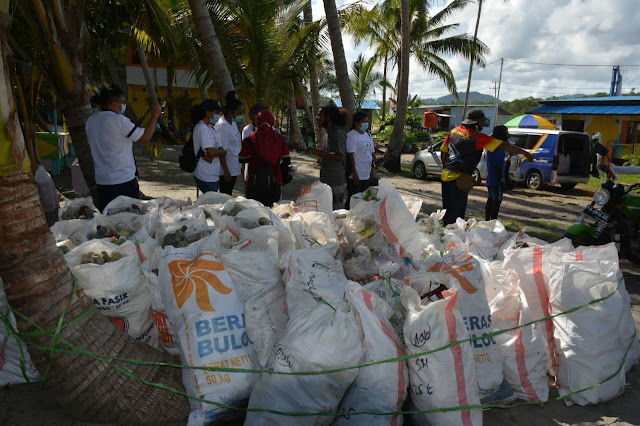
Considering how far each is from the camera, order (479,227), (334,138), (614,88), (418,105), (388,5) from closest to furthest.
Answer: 1. (479,227)
2. (334,138)
3. (388,5)
4. (614,88)
5. (418,105)

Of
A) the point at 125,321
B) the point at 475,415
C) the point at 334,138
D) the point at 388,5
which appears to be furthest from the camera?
the point at 388,5

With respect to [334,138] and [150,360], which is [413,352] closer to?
[150,360]

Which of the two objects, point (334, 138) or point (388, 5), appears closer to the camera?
point (334, 138)

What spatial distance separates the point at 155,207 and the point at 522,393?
10.2 ft

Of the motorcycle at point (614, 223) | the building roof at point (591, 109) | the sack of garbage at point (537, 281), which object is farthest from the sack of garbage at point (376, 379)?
the building roof at point (591, 109)

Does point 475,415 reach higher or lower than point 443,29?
lower

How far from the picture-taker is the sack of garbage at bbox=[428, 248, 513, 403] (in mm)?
2562

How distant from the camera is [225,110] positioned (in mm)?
5539

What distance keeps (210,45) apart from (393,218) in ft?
13.7

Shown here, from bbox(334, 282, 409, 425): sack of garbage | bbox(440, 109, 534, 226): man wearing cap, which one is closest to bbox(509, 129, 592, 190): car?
bbox(440, 109, 534, 226): man wearing cap

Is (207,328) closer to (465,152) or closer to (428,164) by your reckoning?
(465,152)

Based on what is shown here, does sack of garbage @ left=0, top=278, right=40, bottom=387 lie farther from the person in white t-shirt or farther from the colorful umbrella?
the colorful umbrella

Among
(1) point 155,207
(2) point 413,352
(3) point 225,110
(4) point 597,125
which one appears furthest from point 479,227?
(4) point 597,125

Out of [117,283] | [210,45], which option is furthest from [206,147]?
[117,283]
